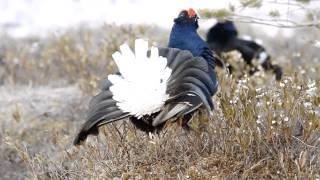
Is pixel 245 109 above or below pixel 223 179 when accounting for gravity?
above

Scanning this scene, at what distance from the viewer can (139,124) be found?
3.77 meters

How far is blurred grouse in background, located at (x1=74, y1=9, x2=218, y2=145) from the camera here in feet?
11.4

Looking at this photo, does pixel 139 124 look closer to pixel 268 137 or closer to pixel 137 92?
pixel 137 92

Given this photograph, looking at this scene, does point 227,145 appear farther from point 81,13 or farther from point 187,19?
point 81,13

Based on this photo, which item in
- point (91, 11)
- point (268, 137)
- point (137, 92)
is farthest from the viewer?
point (91, 11)

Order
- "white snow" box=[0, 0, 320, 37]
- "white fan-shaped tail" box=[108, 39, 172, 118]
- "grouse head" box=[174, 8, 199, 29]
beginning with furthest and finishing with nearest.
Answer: "white snow" box=[0, 0, 320, 37] → "grouse head" box=[174, 8, 199, 29] → "white fan-shaped tail" box=[108, 39, 172, 118]

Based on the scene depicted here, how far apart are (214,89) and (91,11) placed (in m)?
7.54

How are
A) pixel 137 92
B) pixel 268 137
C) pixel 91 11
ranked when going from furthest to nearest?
1. pixel 91 11
2. pixel 268 137
3. pixel 137 92

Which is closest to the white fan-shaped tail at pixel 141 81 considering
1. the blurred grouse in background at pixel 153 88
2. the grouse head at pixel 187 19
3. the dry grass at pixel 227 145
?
the blurred grouse in background at pixel 153 88

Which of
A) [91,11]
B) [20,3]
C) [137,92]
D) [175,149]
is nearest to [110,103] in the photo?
[137,92]

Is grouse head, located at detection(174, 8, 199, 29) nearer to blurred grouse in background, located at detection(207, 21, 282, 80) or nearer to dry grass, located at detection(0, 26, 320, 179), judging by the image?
dry grass, located at detection(0, 26, 320, 179)

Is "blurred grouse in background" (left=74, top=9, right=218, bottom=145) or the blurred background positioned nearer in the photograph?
"blurred grouse in background" (left=74, top=9, right=218, bottom=145)

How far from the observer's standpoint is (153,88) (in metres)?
3.49

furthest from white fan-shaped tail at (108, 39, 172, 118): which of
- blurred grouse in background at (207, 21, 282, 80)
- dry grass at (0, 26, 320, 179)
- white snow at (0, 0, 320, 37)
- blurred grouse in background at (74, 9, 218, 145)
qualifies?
white snow at (0, 0, 320, 37)
